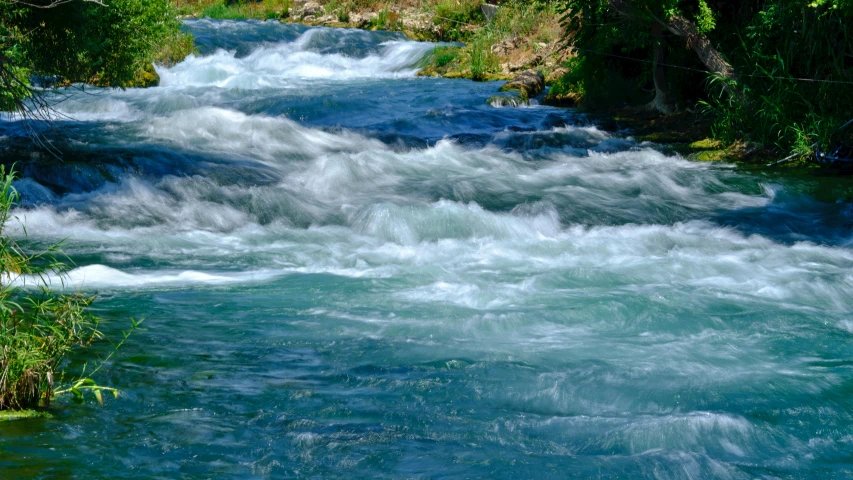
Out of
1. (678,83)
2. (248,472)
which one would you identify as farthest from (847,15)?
(248,472)

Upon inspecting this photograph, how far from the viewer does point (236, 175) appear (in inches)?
448

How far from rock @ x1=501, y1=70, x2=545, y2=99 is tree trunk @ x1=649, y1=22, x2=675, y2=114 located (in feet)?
11.2

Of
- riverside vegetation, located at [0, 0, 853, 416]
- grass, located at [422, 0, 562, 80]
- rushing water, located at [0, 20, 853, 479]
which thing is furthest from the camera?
grass, located at [422, 0, 562, 80]

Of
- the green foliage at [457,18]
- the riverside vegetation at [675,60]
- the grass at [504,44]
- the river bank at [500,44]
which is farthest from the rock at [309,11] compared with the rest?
the riverside vegetation at [675,60]

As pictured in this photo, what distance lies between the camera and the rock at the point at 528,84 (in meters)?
19.2

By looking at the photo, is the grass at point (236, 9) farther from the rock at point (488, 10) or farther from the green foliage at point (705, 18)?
the green foliage at point (705, 18)

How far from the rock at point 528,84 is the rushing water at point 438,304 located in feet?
14.6

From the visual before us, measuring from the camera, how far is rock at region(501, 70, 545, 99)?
19.2 metres

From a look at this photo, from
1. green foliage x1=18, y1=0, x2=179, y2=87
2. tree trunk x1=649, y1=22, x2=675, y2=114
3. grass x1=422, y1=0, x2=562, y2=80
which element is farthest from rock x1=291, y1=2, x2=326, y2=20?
green foliage x1=18, y1=0, x2=179, y2=87

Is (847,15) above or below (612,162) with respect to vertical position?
above

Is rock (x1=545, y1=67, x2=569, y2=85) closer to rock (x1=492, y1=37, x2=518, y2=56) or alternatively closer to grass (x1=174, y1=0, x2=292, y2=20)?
rock (x1=492, y1=37, x2=518, y2=56)

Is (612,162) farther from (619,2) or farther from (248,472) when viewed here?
(248,472)

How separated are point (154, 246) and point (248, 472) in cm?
525

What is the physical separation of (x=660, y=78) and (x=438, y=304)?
1033 cm
